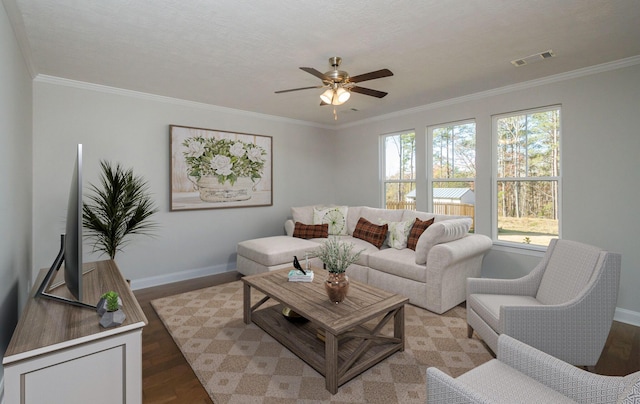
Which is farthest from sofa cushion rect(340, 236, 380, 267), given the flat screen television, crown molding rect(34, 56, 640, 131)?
the flat screen television

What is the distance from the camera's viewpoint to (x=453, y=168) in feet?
14.4

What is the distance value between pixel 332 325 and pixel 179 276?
3.05 m

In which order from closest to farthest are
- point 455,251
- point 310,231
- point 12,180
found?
point 12,180, point 455,251, point 310,231

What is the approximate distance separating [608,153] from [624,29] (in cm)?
124

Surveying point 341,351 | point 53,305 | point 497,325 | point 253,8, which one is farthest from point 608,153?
point 53,305

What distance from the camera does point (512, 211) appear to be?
3842mm

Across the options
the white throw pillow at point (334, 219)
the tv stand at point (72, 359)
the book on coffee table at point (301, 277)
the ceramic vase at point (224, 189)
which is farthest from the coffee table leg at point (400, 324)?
the ceramic vase at point (224, 189)

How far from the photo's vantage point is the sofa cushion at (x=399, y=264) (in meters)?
3.22

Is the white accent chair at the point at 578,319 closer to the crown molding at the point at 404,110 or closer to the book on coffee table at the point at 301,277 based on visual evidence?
the book on coffee table at the point at 301,277

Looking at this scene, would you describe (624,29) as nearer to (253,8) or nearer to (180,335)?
(253,8)

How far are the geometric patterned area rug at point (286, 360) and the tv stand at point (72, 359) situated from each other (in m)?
0.65

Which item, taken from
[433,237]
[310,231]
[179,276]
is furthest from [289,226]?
[433,237]

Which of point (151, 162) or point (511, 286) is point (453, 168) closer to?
point (511, 286)

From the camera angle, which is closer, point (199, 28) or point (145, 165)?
point (199, 28)
